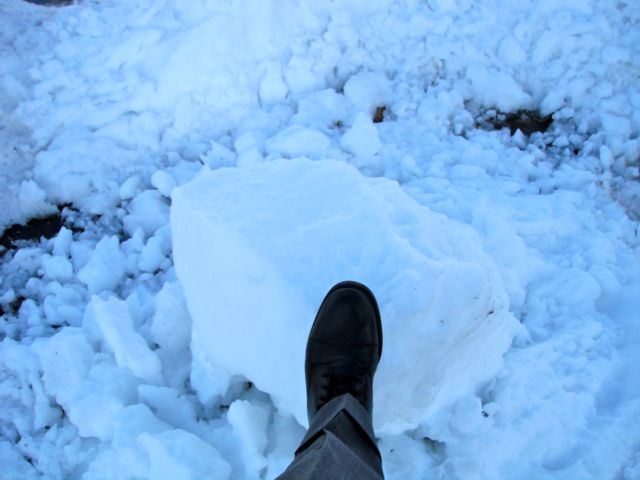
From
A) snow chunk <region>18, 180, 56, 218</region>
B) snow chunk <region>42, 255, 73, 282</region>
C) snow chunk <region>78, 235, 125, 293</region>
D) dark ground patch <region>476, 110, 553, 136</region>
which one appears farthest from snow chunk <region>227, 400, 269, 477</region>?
dark ground patch <region>476, 110, 553, 136</region>

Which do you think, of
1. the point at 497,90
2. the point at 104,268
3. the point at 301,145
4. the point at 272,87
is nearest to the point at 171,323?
the point at 104,268

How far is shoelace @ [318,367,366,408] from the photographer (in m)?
1.67

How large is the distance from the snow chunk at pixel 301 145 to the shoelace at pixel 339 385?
4.54ft

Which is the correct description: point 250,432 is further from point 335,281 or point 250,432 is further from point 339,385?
point 335,281

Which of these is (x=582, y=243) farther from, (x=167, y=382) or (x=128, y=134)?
(x=128, y=134)

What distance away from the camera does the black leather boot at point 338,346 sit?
5.46 ft

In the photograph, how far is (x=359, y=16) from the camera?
3.24 m

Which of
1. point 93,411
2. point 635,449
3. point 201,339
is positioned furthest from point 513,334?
point 93,411

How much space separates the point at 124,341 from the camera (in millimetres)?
2027

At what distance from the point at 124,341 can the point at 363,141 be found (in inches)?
60.4

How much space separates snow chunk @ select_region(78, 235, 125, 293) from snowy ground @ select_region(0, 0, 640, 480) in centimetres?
1

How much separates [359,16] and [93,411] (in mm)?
2605

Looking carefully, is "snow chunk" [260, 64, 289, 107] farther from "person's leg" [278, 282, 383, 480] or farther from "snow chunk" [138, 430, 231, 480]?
"snow chunk" [138, 430, 231, 480]

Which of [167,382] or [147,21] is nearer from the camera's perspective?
[167,382]
